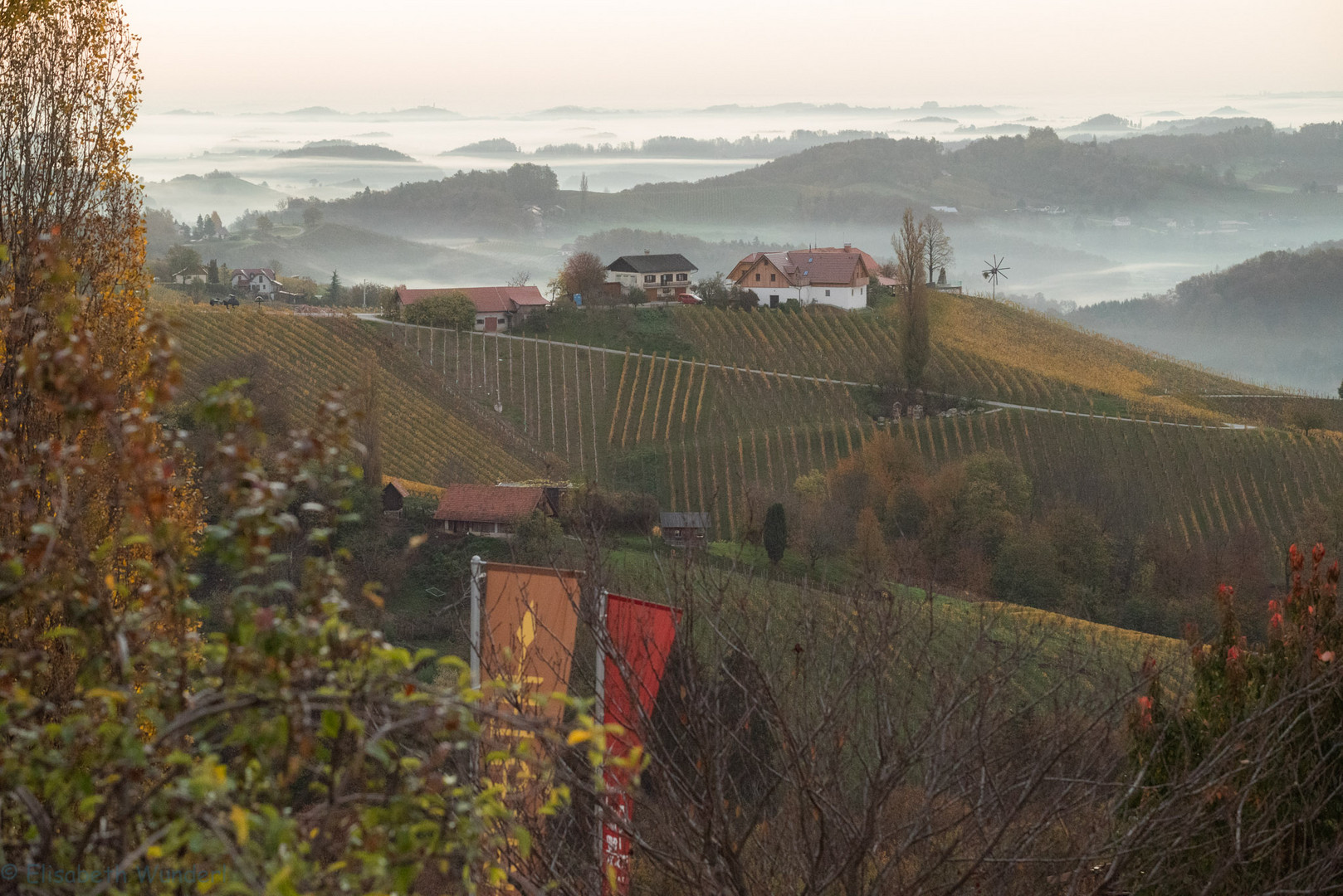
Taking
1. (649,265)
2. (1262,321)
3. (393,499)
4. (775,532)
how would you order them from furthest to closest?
(1262,321) < (649,265) < (393,499) < (775,532)

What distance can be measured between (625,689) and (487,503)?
22.6 metres

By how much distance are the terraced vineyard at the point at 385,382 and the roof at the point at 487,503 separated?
7.71m

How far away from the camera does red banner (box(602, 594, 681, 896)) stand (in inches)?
220

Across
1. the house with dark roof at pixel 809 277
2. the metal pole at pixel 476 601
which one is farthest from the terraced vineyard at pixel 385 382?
the metal pole at pixel 476 601

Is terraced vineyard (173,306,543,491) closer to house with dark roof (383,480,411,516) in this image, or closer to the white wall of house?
house with dark roof (383,480,411,516)

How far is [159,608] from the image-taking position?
2.80m

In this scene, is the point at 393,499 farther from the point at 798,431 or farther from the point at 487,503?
the point at 798,431

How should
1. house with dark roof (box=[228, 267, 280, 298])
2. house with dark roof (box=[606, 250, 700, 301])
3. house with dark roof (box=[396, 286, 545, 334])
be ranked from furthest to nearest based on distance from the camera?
1. house with dark roof (box=[228, 267, 280, 298])
2. house with dark roof (box=[606, 250, 700, 301])
3. house with dark roof (box=[396, 286, 545, 334])

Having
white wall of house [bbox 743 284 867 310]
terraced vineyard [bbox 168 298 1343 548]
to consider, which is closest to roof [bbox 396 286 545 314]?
terraced vineyard [bbox 168 298 1343 548]

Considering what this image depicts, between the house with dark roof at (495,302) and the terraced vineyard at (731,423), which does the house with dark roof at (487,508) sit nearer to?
the terraced vineyard at (731,423)

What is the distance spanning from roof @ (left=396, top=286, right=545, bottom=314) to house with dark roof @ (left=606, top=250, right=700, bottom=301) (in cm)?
498

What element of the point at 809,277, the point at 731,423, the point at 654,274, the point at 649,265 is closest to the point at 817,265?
the point at 809,277

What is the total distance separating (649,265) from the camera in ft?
189

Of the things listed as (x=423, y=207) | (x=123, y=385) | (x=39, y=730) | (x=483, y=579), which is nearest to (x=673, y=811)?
(x=39, y=730)
